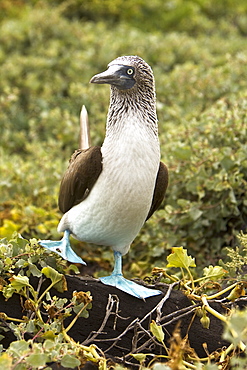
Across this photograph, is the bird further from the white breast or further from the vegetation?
the vegetation

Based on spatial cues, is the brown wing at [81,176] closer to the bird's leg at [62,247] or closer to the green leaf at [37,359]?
the bird's leg at [62,247]

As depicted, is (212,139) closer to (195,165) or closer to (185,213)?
(195,165)

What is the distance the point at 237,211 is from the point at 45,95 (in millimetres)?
3656

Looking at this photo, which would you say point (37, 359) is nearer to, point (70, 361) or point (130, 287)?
point (70, 361)

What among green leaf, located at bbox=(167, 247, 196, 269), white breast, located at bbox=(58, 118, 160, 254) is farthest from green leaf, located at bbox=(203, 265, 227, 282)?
white breast, located at bbox=(58, 118, 160, 254)

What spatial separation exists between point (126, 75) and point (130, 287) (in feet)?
3.13

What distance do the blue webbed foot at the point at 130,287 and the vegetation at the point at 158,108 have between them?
81 centimetres

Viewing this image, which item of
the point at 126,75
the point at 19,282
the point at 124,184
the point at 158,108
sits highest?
the point at 126,75

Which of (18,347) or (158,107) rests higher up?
(18,347)

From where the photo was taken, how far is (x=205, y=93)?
6.08 m

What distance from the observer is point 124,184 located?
8.64 feet

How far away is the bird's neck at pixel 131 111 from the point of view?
2.69 m

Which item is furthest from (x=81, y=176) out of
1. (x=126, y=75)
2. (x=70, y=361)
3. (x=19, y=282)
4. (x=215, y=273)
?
(x=70, y=361)

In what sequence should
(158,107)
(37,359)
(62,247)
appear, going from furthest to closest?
(158,107) < (62,247) < (37,359)
